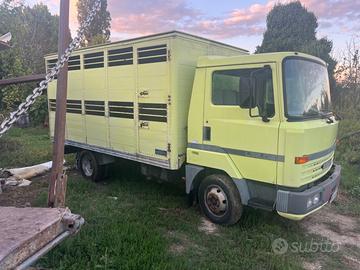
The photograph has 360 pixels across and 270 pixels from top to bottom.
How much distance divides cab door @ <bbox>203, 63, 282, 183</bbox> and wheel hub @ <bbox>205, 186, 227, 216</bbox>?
487mm

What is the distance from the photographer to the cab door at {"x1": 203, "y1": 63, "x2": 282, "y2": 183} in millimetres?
3957

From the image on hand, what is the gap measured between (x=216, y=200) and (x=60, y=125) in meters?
2.48

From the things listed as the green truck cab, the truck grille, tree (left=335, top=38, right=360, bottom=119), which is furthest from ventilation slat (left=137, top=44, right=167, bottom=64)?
tree (left=335, top=38, right=360, bottom=119)

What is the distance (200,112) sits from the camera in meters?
4.63

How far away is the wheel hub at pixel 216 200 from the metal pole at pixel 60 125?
7.39ft

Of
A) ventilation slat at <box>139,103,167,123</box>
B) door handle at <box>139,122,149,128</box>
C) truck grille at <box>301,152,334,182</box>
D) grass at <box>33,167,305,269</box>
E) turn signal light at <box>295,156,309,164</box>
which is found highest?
ventilation slat at <box>139,103,167,123</box>

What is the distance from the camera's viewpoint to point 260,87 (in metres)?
3.97

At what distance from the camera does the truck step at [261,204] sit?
13.5 ft

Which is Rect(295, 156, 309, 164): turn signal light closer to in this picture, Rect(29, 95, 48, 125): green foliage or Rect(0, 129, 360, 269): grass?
Rect(0, 129, 360, 269): grass

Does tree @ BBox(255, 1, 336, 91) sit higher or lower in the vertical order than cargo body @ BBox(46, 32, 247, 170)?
higher

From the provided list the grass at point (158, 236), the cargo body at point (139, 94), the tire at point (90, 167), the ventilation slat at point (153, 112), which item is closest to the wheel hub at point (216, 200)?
Result: the grass at point (158, 236)

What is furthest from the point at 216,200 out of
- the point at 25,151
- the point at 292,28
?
the point at 292,28

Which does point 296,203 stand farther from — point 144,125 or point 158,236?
point 144,125

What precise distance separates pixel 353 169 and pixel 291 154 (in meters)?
4.56
